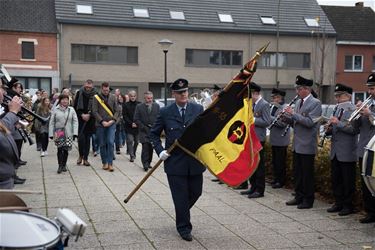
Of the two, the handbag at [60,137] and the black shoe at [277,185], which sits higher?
the handbag at [60,137]

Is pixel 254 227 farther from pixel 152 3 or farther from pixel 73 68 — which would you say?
pixel 152 3

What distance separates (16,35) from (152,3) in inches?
389

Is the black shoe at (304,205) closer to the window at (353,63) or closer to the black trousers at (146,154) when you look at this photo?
the black trousers at (146,154)

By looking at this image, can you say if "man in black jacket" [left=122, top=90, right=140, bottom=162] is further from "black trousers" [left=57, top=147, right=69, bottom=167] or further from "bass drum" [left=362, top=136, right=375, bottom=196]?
"bass drum" [left=362, top=136, right=375, bottom=196]

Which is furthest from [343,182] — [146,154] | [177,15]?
[177,15]

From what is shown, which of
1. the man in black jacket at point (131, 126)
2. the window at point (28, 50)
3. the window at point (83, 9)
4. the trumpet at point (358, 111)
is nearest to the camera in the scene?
the trumpet at point (358, 111)

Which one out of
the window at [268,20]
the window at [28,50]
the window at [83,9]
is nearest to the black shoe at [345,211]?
the window at [83,9]

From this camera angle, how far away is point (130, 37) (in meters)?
34.2

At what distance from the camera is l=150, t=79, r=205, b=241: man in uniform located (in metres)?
6.28

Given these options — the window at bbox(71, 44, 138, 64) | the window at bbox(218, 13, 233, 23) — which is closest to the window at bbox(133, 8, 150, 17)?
the window at bbox(71, 44, 138, 64)

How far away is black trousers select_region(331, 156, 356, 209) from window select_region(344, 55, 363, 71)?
33.5m

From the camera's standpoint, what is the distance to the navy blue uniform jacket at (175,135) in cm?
632

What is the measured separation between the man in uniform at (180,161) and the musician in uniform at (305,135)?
2133 millimetres

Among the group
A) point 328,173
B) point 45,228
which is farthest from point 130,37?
point 45,228
